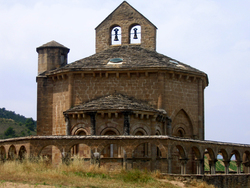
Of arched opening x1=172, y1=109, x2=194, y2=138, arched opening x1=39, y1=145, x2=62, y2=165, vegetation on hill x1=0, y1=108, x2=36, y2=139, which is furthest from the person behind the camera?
vegetation on hill x1=0, y1=108, x2=36, y2=139

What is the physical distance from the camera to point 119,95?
3012 cm

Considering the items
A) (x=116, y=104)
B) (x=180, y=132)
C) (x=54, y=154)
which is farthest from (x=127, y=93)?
(x=54, y=154)

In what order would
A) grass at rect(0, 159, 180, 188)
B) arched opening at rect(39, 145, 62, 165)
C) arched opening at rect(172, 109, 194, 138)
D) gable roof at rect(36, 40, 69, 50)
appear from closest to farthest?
1. grass at rect(0, 159, 180, 188)
2. arched opening at rect(39, 145, 62, 165)
3. arched opening at rect(172, 109, 194, 138)
4. gable roof at rect(36, 40, 69, 50)

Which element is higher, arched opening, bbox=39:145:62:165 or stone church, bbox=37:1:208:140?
stone church, bbox=37:1:208:140

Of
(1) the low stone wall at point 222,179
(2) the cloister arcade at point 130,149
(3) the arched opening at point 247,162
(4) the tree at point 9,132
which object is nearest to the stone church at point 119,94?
(2) the cloister arcade at point 130,149

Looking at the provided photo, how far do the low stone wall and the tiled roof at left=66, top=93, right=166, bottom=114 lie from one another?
20.4 feet

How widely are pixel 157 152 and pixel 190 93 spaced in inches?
189

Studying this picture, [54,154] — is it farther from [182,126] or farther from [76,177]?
[76,177]

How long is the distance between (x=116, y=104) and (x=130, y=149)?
5.52 meters

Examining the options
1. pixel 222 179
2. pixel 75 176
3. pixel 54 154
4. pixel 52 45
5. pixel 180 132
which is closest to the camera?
pixel 75 176

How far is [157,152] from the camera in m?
29.5

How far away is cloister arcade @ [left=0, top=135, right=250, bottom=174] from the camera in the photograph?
911 inches

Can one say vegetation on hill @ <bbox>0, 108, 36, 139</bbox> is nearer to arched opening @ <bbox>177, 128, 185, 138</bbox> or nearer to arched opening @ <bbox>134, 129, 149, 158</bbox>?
arched opening @ <bbox>177, 128, 185, 138</bbox>

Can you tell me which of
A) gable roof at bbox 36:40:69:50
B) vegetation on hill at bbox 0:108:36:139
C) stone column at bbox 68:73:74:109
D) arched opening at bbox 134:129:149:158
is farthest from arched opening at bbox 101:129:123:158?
vegetation on hill at bbox 0:108:36:139
